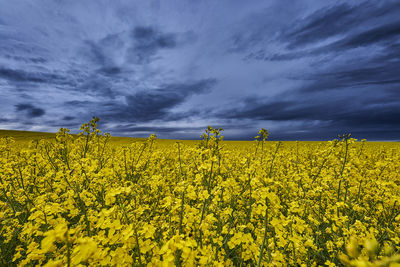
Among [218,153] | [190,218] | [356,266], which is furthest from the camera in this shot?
[218,153]

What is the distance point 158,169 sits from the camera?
7336 mm

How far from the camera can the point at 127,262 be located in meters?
2.05

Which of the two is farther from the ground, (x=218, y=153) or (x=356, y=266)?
(x=218, y=153)

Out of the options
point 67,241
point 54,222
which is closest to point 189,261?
point 67,241

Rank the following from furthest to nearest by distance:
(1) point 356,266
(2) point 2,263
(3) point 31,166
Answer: (3) point 31,166, (2) point 2,263, (1) point 356,266

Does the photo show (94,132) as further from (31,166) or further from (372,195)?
(372,195)

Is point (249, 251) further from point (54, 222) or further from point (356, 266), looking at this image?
point (54, 222)

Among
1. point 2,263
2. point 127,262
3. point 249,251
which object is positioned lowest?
point 2,263

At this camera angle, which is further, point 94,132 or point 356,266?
point 94,132

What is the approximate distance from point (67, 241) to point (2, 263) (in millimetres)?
3748

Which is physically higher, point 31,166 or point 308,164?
point 31,166

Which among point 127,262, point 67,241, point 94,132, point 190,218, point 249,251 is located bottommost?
point 249,251

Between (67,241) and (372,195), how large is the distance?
6716mm

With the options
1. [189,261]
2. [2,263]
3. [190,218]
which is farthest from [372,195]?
[2,263]
